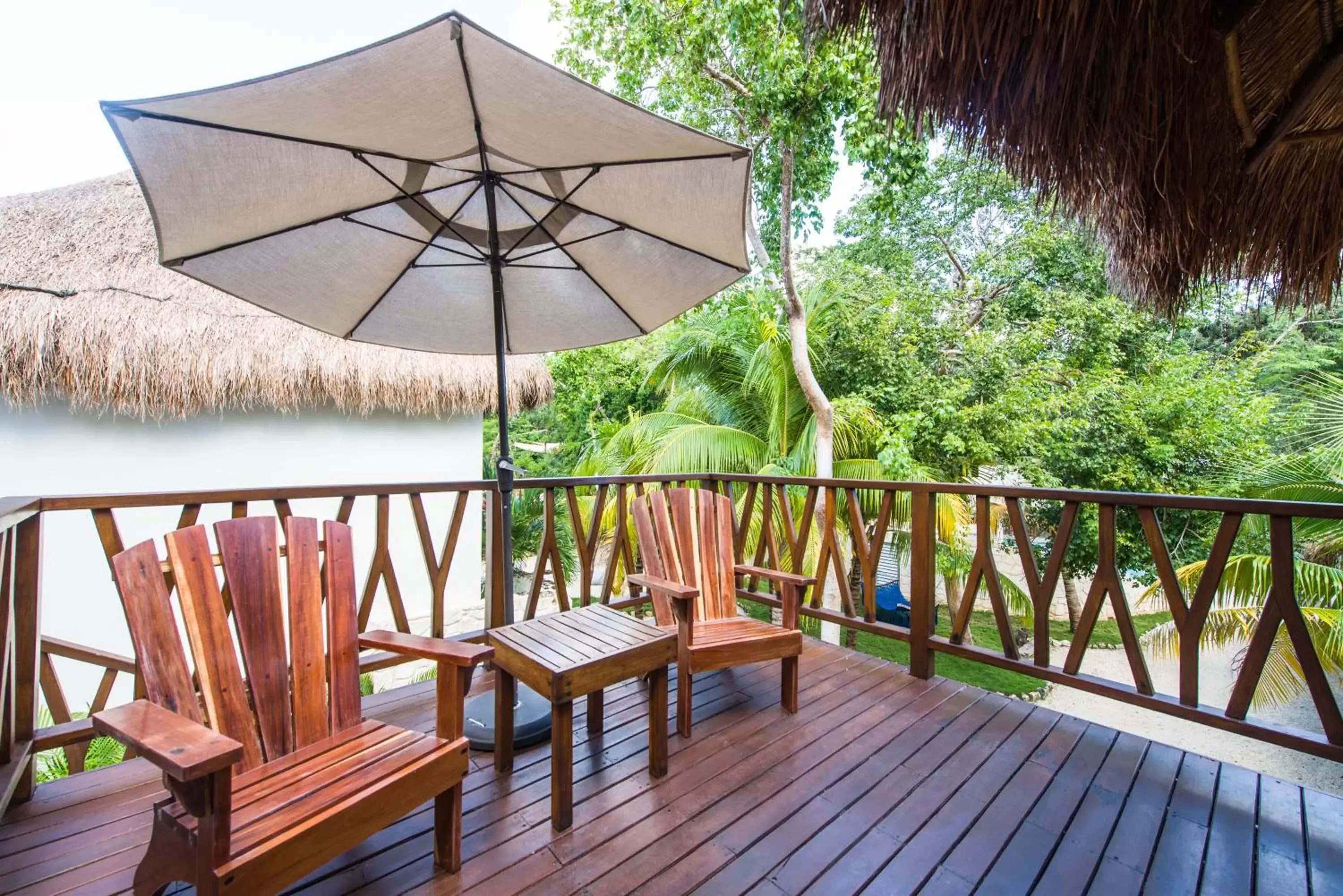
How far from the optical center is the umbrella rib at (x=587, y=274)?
96.9 inches

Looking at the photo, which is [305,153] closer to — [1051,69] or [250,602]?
[250,602]

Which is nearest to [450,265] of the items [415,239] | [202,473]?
[415,239]

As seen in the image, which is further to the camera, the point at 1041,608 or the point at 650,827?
the point at 1041,608

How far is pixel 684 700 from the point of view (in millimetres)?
2346

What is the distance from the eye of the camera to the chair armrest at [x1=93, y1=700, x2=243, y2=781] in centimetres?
109

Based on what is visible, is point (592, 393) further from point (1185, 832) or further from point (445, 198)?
point (1185, 832)

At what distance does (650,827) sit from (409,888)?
0.69 metres

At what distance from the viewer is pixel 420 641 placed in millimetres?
1795


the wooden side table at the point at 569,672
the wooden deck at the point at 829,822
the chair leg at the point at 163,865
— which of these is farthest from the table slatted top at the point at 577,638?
the chair leg at the point at 163,865

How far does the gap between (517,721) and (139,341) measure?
4574 mm

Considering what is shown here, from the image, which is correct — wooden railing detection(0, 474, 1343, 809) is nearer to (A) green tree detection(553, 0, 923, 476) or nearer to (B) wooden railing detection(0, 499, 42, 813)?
(B) wooden railing detection(0, 499, 42, 813)

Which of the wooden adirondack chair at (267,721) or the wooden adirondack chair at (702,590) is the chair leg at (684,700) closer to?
the wooden adirondack chair at (702,590)

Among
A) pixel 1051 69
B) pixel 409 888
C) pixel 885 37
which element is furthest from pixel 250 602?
pixel 1051 69

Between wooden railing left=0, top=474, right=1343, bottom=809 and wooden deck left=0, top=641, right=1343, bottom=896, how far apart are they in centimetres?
22
